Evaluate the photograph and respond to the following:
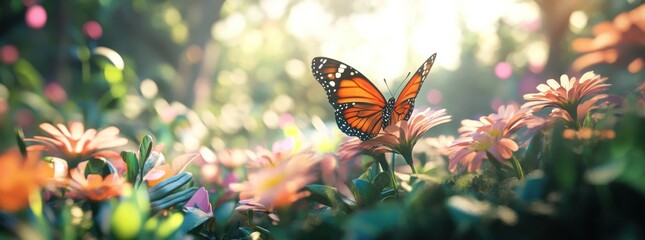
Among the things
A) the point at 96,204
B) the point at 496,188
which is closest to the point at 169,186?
the point at 96,204

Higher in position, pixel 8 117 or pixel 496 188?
pixel 496 188

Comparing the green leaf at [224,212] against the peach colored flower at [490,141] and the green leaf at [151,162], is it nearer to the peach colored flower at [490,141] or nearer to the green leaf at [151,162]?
the green leaf at [151,162]

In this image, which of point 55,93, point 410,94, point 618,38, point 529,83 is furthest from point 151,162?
point 529,83

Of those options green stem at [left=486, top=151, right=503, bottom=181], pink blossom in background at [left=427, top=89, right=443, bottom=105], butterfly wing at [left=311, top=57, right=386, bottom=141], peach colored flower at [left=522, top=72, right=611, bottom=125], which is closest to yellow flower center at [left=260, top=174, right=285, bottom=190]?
green stem at [left=486, top=151, right=503, bottom=181]

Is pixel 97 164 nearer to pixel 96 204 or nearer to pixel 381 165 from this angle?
pixel 96 204

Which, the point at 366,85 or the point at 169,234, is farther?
the point at 366,85

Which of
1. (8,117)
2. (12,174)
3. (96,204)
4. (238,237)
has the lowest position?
(8,117)

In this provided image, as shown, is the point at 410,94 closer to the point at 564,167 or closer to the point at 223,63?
the point at 564,167
